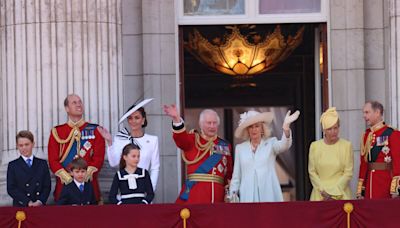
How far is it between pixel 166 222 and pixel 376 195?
261 cm

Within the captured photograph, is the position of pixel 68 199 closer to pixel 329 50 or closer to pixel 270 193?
pixel 270 193

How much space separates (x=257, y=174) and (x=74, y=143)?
217cm

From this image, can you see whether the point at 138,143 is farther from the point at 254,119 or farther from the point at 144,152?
the point at 254,119

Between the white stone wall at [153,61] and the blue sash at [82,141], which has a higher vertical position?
the white stone wall at [153,61]

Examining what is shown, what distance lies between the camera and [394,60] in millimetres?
18484

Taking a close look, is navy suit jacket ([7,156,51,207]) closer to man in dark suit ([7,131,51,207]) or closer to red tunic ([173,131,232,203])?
man in dark suit ([7,131,51,207])

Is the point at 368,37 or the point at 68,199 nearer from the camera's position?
the point at 68,199

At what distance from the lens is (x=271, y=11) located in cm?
1920

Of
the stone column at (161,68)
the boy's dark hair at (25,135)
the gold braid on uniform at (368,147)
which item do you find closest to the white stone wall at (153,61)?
the stone column at (161,68)

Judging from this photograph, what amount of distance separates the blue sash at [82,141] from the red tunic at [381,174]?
314 centimetres

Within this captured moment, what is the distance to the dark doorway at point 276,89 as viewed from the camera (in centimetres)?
2528

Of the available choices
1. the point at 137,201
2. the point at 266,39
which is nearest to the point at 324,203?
the point at 137,201

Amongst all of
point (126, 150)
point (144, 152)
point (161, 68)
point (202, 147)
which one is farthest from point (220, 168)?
point (161, 68)

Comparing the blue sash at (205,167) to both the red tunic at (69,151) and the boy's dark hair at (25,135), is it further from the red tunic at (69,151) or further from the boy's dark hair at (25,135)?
the boy's dark hair at (25,135)
